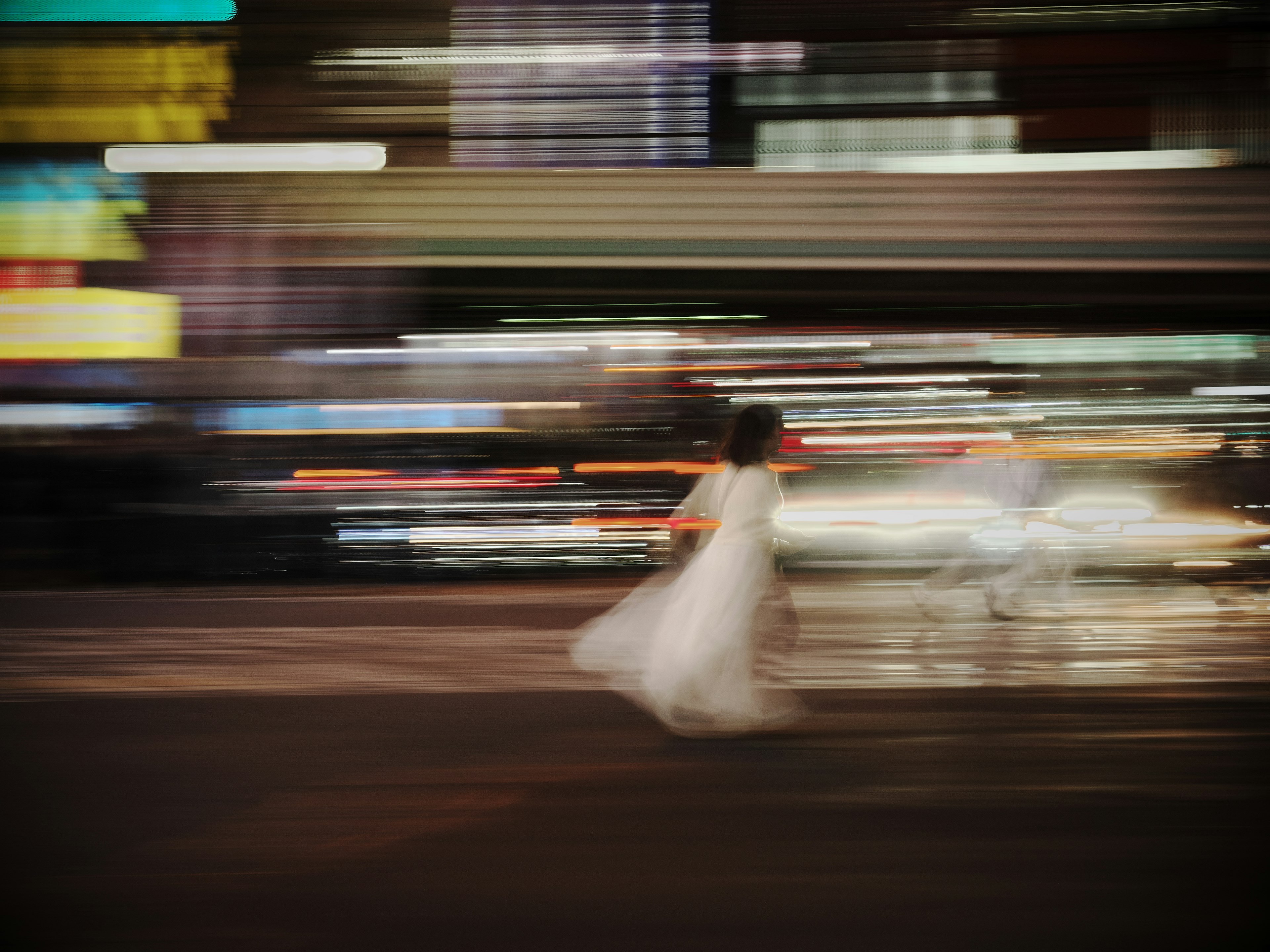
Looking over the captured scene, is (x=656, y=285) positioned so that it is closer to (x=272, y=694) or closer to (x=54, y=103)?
(x=54, y=103)

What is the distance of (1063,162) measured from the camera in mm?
18281

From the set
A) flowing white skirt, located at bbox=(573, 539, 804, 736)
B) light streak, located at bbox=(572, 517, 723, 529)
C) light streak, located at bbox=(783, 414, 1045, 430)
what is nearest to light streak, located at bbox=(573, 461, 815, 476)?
light streak, located at bbox=(572, 517, 723, 529)

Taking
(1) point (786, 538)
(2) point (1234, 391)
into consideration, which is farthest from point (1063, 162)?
(1) point (786, 538)

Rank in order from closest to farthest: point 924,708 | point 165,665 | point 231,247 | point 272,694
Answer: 1. point 924,708
2. point 272,694
3. point 165,665
4. point 231,247

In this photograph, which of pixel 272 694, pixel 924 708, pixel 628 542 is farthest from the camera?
pixel 628 542

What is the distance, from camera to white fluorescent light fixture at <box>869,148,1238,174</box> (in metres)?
18.2

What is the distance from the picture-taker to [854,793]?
191 inches

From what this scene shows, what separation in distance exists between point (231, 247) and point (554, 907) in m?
16.0

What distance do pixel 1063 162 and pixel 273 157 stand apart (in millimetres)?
12658

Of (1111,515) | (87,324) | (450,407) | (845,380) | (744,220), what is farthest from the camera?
(744,220)

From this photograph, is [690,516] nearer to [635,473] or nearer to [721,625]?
[721,625]

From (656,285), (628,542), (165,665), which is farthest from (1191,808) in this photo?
(656,285)

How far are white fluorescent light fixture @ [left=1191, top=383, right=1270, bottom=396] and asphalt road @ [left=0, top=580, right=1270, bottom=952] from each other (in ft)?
23.7

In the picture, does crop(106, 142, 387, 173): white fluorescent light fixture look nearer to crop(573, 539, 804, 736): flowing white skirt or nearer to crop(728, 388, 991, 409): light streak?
crop(728, 388, 991, 409): light streak
